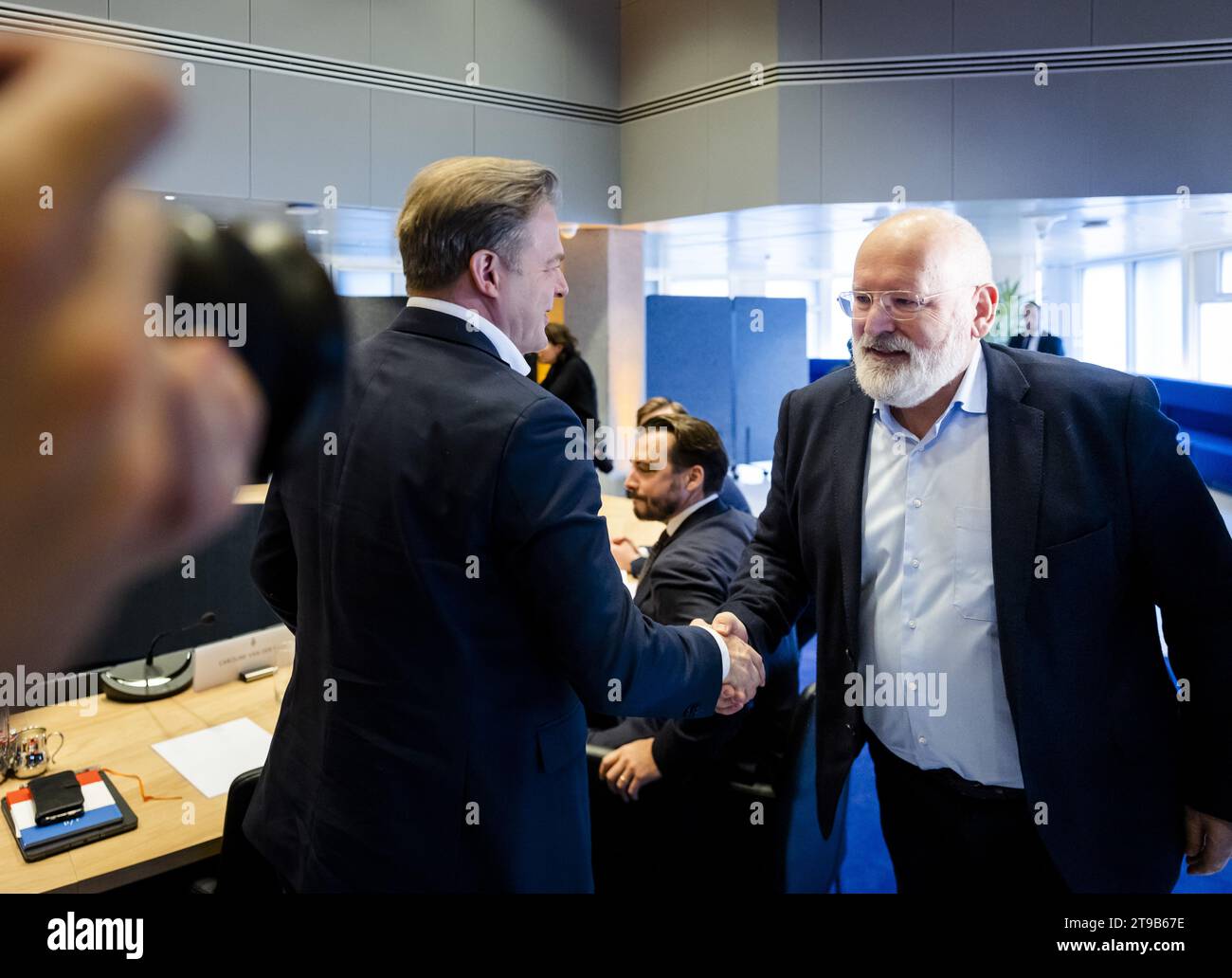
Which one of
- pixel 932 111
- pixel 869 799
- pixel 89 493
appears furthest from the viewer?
pixel 932 111

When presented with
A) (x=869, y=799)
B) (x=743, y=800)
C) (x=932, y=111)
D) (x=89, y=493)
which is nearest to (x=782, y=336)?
(x=932, y=111)

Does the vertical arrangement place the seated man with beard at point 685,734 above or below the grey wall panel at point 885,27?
below

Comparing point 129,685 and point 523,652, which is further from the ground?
Answer: point 523,652

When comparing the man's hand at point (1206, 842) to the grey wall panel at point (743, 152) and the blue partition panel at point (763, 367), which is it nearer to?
the grey wall panel at point (743, 152)

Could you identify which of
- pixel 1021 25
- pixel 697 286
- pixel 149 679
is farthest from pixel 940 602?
pixel 697 286

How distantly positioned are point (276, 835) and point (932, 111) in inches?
247

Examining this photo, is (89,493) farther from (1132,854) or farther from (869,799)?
(869,799)

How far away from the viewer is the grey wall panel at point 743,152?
6191 mm

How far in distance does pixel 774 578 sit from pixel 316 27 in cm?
554

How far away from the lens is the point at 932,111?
19.9 ft

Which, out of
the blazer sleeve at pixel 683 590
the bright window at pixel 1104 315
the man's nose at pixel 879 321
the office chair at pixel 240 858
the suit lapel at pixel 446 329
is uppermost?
the bright window at pixel 1104 315

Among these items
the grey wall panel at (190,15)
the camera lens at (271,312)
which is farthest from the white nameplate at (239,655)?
the grey wall panel at (190,15)

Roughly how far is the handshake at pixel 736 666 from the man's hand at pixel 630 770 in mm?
610
